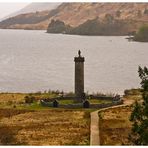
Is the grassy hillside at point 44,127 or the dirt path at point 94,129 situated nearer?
the dirt path at point 94,129

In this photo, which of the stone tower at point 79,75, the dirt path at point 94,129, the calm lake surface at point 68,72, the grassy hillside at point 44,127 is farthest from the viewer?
the calm lake surface at point 68,72

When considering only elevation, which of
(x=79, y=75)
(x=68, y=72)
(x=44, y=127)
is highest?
(x=68, y=72)

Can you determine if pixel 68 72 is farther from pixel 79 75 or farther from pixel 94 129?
pixel 94 129

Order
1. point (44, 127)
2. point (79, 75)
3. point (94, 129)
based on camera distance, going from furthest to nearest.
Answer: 1. point (79, 75)
2. point (44, 127)
3. point (94, 129)

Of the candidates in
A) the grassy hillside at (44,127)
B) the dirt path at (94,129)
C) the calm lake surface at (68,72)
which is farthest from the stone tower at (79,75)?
the calm lake surface at (68,72)

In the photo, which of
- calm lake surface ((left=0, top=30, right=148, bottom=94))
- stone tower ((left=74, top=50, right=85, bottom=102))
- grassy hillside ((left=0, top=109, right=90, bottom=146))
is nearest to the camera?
grassy hillside ((left=0, top=109, right=90, bottom=146))

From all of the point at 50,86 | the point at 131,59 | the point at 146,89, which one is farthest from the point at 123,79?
the point at 146,89

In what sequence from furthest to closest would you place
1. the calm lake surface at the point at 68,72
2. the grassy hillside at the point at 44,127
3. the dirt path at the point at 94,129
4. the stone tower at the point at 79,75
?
the calm lake surface at the point at 68,72
the stone tower at the point at 79,75
the grassy hillside at the point at 44,127
the dirt path at the point at 94,129

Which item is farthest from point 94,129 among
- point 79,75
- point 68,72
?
point 68,72

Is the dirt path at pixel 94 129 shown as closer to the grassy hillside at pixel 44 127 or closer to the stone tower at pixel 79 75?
the grassy hillside at pixel 44 127

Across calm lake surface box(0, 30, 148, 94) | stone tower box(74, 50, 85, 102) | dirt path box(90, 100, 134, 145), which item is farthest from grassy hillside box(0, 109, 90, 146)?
calm lake surface box(0, 30, 148, 94)

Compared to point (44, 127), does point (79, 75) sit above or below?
above

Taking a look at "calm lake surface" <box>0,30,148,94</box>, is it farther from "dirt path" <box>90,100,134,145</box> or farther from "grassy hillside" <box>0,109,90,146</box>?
"dirt path" <box>90,100,134,145</box>

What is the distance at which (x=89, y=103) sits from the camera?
5344 centimetres
